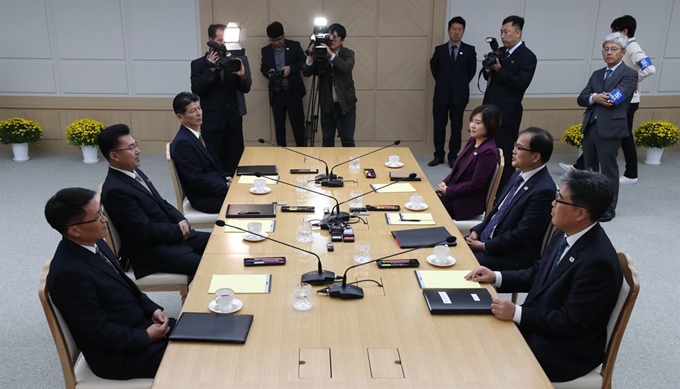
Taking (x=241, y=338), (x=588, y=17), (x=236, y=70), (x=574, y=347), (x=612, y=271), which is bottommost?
(x=574, y=347)

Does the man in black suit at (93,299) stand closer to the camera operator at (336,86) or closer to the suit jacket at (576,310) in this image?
the suit jacket at (576,310)

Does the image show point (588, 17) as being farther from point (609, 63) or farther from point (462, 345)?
point (462, 345)

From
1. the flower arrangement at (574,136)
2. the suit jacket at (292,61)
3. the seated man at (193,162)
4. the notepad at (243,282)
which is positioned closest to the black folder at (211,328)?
the notepad at (243,282)

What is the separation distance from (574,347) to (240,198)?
211 centimetres

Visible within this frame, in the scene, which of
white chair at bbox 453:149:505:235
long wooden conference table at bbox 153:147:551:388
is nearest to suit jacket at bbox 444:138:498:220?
white chair at bbox 453:149:505:235

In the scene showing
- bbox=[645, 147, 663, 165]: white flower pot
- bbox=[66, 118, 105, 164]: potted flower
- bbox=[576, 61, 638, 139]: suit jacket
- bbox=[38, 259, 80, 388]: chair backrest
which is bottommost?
bbox=[645, 147, 663, 165]: white flower pot

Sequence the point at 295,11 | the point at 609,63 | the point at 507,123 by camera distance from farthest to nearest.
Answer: the point at 295,11
the point at 507,123
the point at 609,63

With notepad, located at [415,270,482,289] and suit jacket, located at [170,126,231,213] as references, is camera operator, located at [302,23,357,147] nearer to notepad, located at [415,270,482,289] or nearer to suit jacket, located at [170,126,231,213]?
suit jacket, located at [170,126,231,213]

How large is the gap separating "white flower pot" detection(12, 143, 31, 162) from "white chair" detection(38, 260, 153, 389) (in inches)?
212

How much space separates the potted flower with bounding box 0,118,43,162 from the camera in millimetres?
6781

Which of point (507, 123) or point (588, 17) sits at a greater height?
point (588, 17)

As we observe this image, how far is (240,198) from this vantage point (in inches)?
145

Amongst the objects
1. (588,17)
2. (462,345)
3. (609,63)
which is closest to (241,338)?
(462,345)

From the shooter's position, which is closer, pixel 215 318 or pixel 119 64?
pixel 215 318
